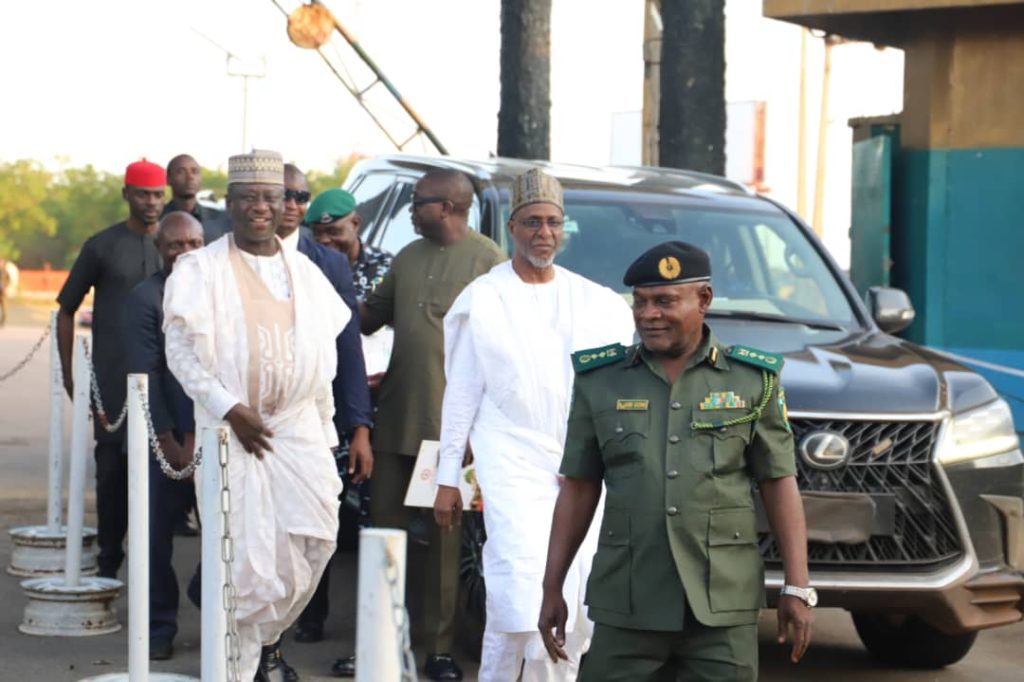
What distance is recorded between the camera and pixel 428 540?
816 cm

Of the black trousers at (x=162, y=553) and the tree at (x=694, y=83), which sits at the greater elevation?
the tree at (x=694, y=83)

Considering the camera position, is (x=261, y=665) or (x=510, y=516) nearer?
(x=510, y=516)

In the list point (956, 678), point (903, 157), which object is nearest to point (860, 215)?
point (903, 157)

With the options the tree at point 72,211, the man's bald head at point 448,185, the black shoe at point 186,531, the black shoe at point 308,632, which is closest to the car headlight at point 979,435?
the man's bald head at point 448,185

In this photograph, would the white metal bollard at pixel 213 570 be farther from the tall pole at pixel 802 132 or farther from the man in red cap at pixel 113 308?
the tall pole at pixel 802 132

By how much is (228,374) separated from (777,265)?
3.28 m

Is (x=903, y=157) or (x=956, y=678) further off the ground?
(x=903, y=157)

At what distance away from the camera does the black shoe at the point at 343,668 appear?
7809 mm

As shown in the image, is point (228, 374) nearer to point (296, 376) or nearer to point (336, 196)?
point (296, 376)

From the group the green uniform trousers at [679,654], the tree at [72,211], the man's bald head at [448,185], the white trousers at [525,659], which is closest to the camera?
the green uniform trousers at [679,654]

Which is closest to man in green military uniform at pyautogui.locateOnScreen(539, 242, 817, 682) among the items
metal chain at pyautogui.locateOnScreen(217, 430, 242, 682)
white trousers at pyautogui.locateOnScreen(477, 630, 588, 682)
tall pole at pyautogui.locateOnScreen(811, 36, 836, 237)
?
metal chain at pyautogui.locateOnScreen(217, 430, 242, 682)

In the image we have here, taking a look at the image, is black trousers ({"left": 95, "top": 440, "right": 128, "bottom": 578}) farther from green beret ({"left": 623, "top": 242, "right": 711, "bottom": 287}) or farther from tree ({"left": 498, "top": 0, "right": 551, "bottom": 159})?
tree ({"left": 498, "top": 0, "right": 551, "bottom": 159})

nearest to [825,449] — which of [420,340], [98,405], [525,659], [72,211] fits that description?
[420,340]

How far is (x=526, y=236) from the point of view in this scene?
6.70m
